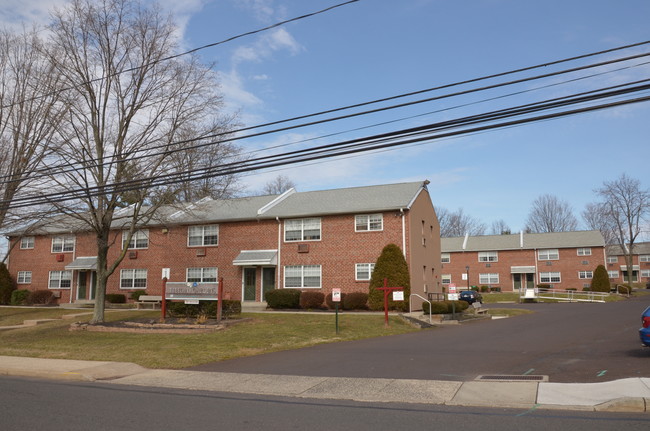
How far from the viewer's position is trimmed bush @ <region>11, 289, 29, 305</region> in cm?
4044

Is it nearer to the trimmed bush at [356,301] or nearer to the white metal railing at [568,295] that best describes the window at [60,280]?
the trimmed bush at [356,301]

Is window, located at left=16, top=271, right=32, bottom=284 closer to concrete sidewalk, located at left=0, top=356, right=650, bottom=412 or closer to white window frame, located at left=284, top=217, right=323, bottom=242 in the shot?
white window frame, located at left=284, top=217, right=323, bottom=242

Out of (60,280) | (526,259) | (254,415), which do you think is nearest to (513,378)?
(254,415)

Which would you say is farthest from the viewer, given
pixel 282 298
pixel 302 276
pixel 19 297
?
pixel 19 297

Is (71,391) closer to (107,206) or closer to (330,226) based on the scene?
(107,206)

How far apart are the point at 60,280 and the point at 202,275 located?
44.2 ft

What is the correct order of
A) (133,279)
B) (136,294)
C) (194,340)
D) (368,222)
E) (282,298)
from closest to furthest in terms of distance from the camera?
(194,340) → (282,298) → (368,222) → (136,294) → (133,279)

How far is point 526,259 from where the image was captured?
208 feet

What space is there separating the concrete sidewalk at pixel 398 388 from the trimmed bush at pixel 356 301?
17223 mm

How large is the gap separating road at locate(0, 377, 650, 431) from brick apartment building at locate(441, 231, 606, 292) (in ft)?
164

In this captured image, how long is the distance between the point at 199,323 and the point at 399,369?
11.3 meters

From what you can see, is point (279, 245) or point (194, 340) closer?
point (194, 340)

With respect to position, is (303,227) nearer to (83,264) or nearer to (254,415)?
(83,264)

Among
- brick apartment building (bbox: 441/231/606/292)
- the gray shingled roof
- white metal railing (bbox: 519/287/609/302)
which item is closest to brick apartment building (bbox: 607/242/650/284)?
the gray shingled roof
